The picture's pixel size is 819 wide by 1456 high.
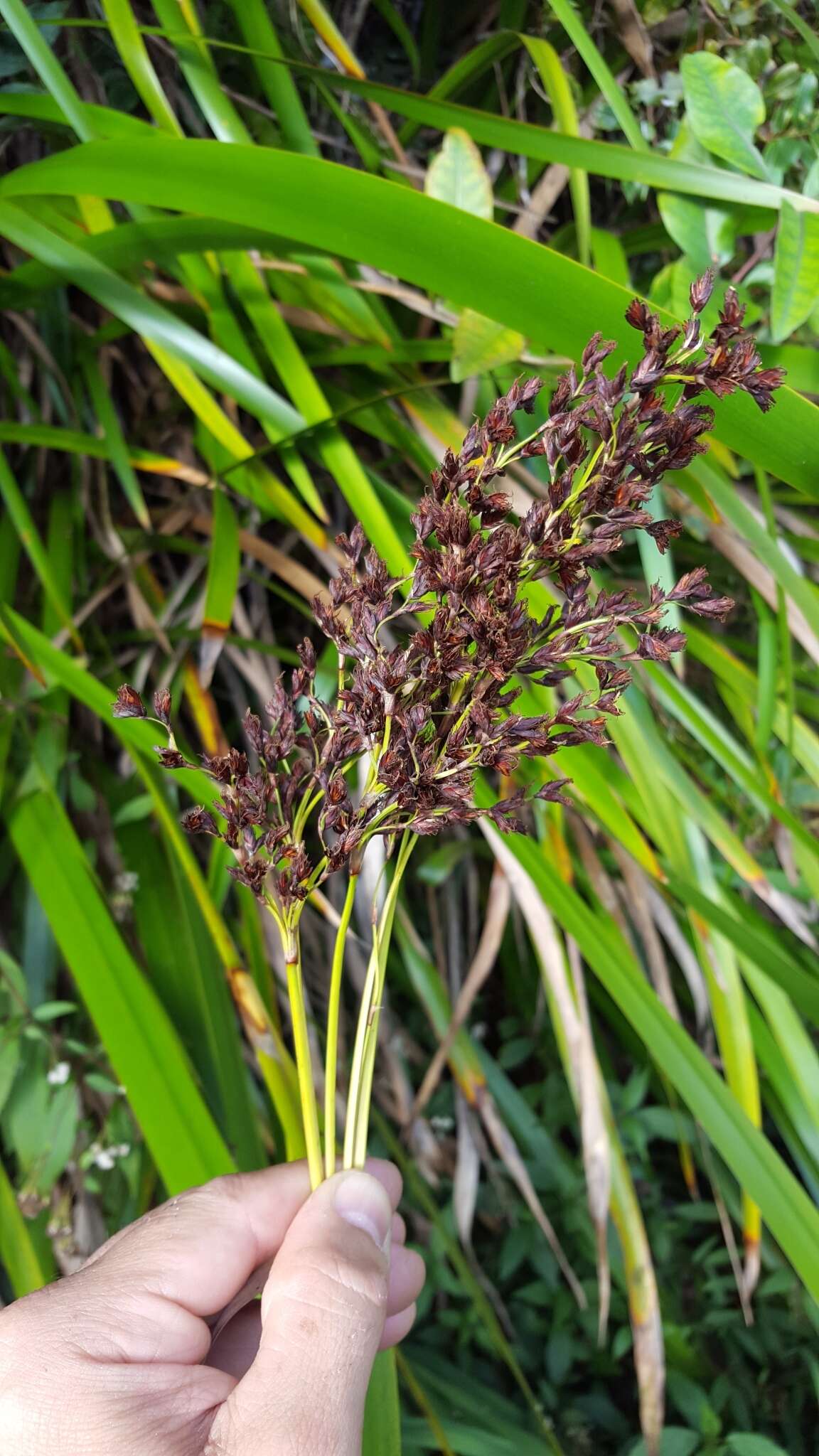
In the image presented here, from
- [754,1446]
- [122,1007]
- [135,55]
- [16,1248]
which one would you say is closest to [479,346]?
[135,55]

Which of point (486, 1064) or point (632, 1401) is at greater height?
point (486, 1064)

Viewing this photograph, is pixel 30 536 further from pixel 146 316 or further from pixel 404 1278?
pixel 404 1278

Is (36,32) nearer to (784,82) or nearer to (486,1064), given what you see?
(784,82)

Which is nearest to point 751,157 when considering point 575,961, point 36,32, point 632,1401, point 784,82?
point 784,82

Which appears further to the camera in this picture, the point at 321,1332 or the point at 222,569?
the point at 222,569

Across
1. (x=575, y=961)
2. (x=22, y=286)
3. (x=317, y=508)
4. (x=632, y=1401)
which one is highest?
(x=22, y=286)

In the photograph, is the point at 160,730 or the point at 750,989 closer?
the point at 160,730
